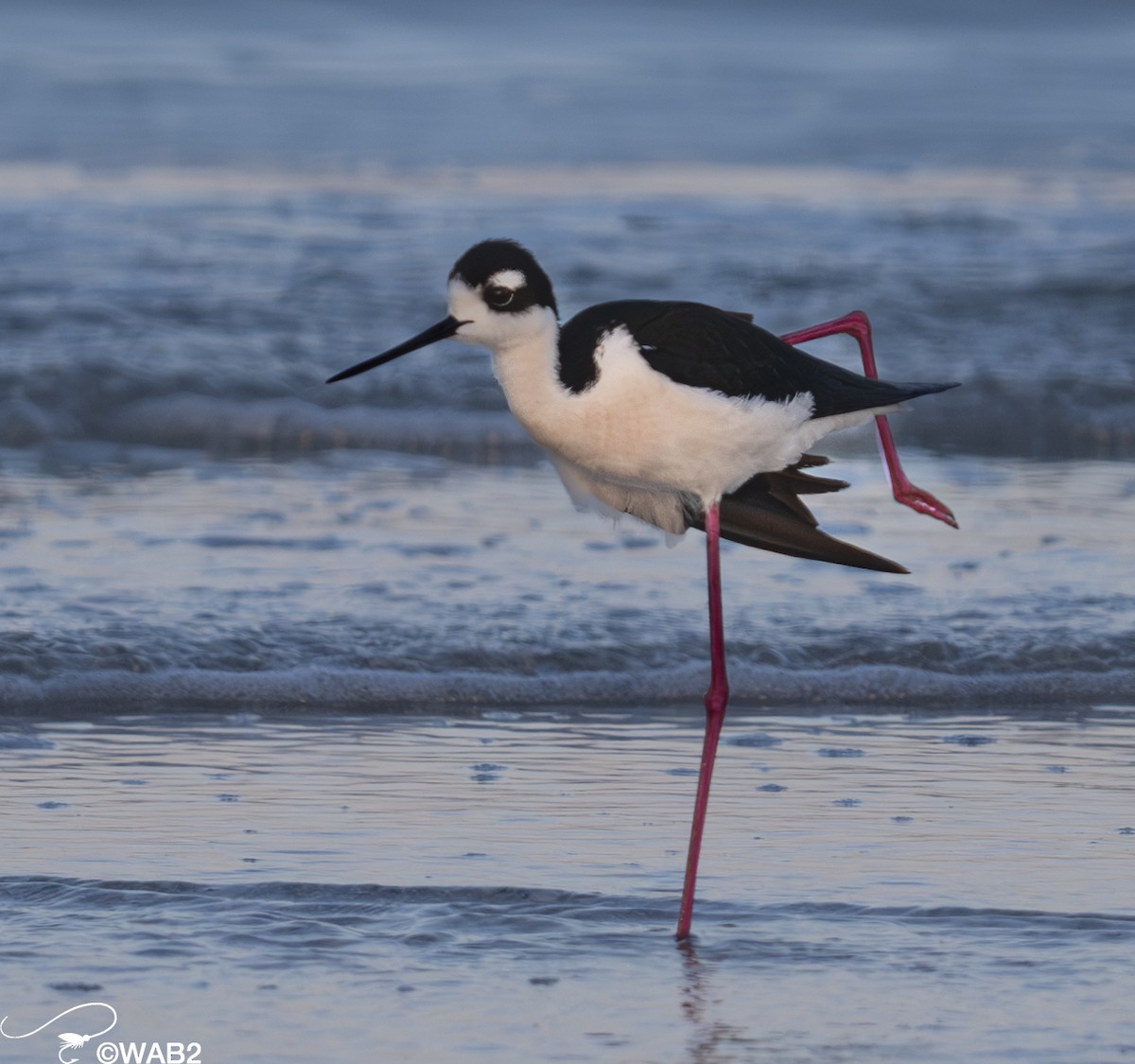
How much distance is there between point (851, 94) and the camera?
25844mm

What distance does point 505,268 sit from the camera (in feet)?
13.0

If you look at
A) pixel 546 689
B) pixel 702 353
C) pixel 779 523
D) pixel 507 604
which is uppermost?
pixel 702 353

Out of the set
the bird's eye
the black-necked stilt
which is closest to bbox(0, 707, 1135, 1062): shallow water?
the black-necked stilt

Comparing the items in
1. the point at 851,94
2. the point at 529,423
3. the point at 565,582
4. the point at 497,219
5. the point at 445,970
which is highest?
the point at 851,94

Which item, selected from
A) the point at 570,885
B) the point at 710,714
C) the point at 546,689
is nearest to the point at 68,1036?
the point at 570,885

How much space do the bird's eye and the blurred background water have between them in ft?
3.51

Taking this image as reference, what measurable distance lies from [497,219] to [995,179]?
17.5 ft

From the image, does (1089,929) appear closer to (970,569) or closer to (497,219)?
(970,569)

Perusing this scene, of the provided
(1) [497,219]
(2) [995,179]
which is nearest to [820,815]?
(1) [497,219]

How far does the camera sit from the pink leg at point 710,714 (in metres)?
3.96

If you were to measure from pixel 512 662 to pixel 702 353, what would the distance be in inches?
73.5

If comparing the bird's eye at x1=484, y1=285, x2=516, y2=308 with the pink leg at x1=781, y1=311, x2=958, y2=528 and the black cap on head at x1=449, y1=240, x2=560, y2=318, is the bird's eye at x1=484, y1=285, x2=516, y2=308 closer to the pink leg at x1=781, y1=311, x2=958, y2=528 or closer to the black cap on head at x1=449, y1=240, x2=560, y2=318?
the black cap on head at x1=449, y1=240, x2=560, y2=318

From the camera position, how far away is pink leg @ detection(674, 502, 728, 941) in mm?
3963

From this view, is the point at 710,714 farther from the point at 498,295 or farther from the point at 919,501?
the point at 498,295
